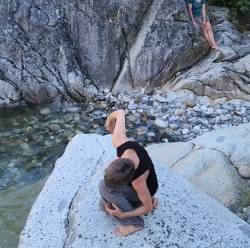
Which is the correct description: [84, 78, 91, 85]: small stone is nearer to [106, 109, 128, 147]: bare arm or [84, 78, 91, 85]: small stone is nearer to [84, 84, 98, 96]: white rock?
[84, 84, 98, 96]: white rock

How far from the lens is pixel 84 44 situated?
11094 millimetres

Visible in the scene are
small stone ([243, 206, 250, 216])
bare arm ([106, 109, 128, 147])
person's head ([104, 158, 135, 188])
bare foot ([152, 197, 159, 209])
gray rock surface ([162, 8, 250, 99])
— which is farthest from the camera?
gray rock surface ([162, 8, 250, 99])

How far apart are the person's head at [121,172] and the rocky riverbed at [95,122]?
393cm

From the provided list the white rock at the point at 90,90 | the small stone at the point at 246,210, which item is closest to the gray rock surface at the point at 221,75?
the white rock at the point at 90,90

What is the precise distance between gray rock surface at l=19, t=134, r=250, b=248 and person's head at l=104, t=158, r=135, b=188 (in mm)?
821

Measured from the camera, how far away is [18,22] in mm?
10836

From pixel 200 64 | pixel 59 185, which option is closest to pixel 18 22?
pixel 200 64

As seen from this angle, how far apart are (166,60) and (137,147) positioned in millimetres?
6209

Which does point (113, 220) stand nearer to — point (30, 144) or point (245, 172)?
point (245, 172)

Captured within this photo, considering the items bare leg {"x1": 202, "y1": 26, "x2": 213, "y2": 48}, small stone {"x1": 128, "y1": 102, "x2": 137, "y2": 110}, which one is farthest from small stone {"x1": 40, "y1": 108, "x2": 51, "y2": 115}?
bare leg {"x1": 202, "y1": 26, "x2": 213, "y2": 48}

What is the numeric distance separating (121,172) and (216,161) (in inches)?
121

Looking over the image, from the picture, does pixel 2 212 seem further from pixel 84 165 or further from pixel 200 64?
pixel 200 64

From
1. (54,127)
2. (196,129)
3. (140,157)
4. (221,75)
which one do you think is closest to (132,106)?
(196,129)

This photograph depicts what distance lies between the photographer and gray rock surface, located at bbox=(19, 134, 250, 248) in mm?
5328
